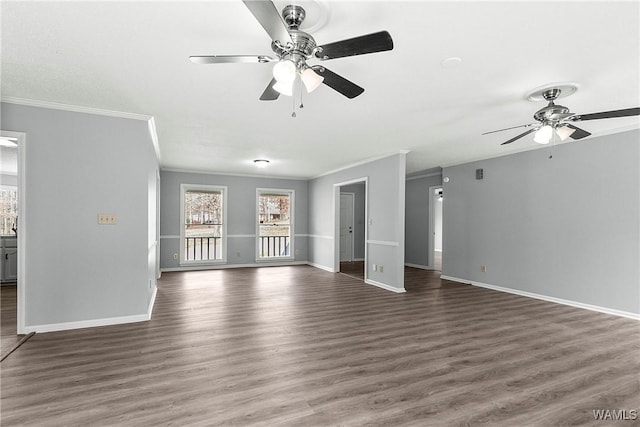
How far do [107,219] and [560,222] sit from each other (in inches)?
248

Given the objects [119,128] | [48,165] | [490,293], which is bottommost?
[490,293]

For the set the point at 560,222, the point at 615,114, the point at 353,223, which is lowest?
the point at 353,223

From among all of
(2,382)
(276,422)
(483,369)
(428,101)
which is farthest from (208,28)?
(483,369)

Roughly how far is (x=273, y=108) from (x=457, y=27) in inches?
81.4

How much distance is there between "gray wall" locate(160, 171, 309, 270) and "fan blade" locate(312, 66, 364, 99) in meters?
6.58

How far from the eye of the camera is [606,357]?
9.63ft

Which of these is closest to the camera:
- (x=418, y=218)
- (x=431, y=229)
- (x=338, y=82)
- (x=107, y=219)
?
(x=338, y=82)

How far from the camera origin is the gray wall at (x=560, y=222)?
4254mm

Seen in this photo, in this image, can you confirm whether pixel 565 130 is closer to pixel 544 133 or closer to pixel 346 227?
pixel 544 133

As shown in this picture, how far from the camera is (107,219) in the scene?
12.0 ft

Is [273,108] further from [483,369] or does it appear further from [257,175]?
[257,175]

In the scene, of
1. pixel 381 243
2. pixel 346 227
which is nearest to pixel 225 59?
pixel 381 243

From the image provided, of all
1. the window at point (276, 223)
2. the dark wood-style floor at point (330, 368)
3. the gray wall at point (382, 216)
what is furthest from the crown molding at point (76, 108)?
the window at point (276, 223)

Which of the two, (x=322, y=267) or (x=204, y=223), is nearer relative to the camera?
(x=204, y=223)
